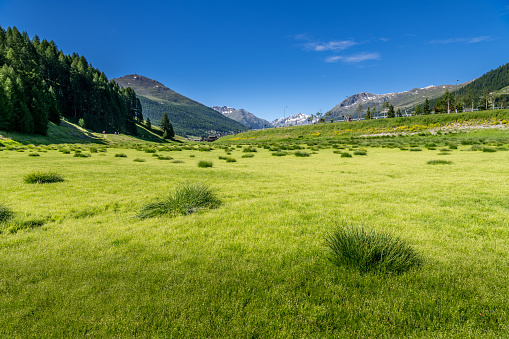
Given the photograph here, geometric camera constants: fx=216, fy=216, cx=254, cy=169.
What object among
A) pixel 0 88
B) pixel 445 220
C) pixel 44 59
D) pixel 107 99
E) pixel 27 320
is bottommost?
pixel 445 220

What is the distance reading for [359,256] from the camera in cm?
356

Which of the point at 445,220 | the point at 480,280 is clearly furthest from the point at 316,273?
the point at 445,220

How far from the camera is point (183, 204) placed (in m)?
6.43

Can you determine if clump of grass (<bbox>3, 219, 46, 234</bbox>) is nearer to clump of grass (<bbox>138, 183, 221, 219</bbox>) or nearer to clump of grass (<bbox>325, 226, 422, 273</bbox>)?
clump of grass (<bbox>138, 183, 221, 219</bbox>)

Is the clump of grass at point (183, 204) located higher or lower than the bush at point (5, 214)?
lower

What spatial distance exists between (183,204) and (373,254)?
500cm

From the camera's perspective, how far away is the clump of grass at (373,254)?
3.44 m

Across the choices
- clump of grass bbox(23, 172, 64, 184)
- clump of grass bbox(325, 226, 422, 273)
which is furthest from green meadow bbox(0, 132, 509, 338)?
clump of grass bbox(23, 172, 64, 184)

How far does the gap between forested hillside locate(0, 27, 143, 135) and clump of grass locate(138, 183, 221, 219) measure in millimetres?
65671

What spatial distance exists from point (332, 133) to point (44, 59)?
4740 inches

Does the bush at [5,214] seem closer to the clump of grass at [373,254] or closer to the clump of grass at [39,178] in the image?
the clump of grass at [39,178]

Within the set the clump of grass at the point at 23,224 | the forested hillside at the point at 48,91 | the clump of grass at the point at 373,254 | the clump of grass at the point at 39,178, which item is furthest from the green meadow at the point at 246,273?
the forested hillside at the point at 48,91

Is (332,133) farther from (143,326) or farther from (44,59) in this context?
(44,59)

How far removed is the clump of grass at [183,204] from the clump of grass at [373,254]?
13.5 feet
